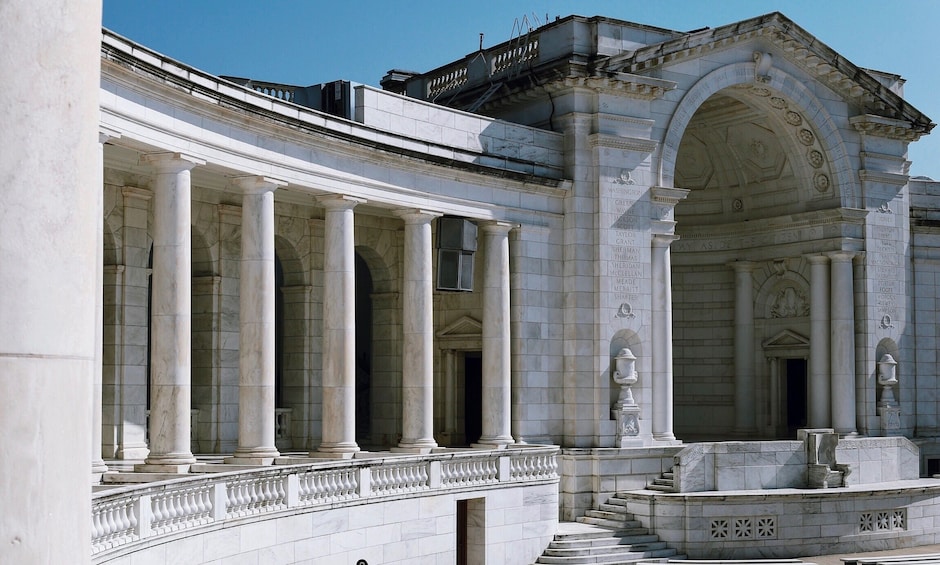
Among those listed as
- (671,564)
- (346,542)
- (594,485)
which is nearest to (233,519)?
(346,542)

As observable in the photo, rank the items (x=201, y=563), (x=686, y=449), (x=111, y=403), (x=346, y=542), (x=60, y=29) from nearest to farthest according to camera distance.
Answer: (x=60, y=29), (x=201, y=563), (x=346, y=542), (x=111, y=403), (x=686, y=449)

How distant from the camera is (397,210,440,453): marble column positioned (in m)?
35.8

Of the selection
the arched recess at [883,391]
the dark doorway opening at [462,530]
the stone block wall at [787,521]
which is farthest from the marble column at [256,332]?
the arched recess at [883,391]

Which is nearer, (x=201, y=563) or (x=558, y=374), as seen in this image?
(x=201, y=563)

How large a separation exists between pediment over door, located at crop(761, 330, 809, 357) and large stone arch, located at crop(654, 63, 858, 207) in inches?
229

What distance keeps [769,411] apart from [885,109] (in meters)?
13.3

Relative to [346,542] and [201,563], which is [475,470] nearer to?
[346,542]

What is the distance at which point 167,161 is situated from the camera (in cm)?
2688

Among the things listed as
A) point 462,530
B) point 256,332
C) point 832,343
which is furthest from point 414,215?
point 832,343

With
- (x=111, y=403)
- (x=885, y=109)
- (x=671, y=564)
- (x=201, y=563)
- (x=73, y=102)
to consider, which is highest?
(x=885, y=109)

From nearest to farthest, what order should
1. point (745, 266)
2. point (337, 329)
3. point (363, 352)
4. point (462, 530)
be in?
point (462, 530)
point (337, 329)
point (363, 352)
point (745, 266)

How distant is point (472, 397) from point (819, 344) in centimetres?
1430

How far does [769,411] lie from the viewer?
49.7 meters

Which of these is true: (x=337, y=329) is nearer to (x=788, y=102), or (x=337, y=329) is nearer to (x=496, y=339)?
(x=496, y=339)
